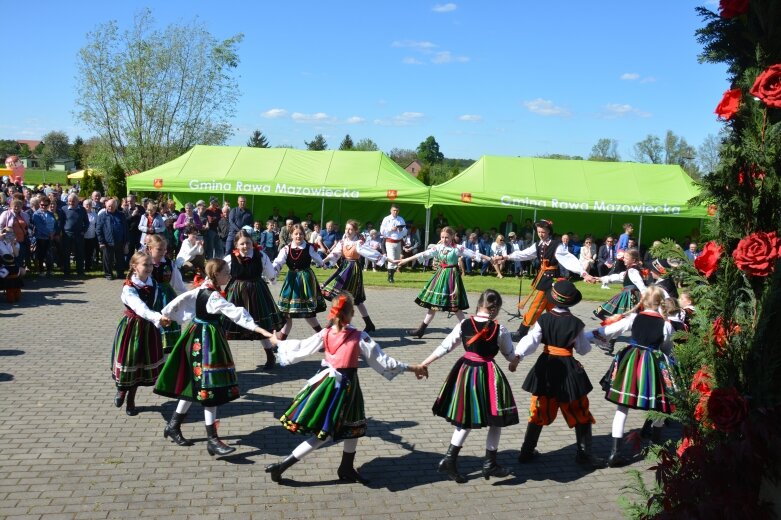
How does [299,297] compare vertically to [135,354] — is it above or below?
above

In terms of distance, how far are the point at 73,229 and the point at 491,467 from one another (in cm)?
1341

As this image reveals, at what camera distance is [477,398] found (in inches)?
222

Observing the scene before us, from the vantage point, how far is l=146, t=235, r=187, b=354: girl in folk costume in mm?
7473

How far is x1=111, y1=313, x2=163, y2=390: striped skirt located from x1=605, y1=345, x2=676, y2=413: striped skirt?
15.0ft

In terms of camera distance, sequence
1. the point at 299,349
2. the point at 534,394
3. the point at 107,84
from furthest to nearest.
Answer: the point at 107,84 < the point at 534,394 < the point at 299,349

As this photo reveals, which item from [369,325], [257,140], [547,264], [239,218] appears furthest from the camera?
[257,140]

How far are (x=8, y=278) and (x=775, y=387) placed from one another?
513 inches

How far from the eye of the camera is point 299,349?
5.55 meters

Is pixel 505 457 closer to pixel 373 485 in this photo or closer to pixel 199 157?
pixel 373 485

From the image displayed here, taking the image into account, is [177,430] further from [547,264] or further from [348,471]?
[547,264]

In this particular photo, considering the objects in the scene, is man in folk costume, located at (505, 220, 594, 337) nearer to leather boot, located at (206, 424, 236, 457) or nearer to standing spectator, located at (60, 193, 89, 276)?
leather boot, located at (206, 424, 236, 457)

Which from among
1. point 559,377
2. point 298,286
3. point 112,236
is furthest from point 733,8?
point 112,236

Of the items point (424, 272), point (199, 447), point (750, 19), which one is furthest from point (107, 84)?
point (750, 19)

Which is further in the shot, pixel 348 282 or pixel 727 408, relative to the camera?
pixel 348 282
